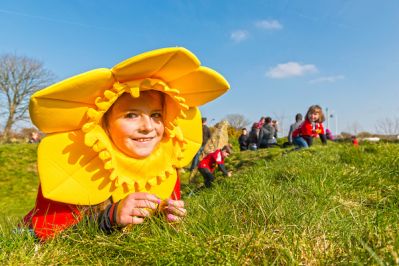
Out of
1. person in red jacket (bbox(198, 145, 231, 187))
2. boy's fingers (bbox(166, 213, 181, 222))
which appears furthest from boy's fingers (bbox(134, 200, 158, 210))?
person in red jacket (bbox(198, 145, 231, 187))

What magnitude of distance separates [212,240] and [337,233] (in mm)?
473

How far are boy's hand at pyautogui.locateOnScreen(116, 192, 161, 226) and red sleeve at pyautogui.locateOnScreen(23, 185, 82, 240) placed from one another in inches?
11.5

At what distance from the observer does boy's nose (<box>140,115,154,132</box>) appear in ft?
6.47

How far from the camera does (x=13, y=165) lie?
35.1ft

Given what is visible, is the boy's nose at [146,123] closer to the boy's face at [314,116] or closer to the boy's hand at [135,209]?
the boy's hand at [135,209]

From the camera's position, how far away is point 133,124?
1952mm

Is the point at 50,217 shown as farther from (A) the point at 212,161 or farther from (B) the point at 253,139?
(B) the point at 253,139

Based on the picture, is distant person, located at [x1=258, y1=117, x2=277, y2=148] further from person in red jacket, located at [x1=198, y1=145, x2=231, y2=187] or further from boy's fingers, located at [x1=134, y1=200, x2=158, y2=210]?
boy's fingers, located at [x1=134, y1=200, x2=158, y2=210]

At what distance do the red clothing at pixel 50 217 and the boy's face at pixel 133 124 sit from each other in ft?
1.37

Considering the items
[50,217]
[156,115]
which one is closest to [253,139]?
[156,115]

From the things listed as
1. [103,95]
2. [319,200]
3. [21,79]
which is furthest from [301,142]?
[21,79]

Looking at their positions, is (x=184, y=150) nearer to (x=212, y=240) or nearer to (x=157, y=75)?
(x=157, y=75)

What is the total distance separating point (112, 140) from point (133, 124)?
5.9 inches

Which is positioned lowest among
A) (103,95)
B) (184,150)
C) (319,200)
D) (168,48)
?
(319,200)
